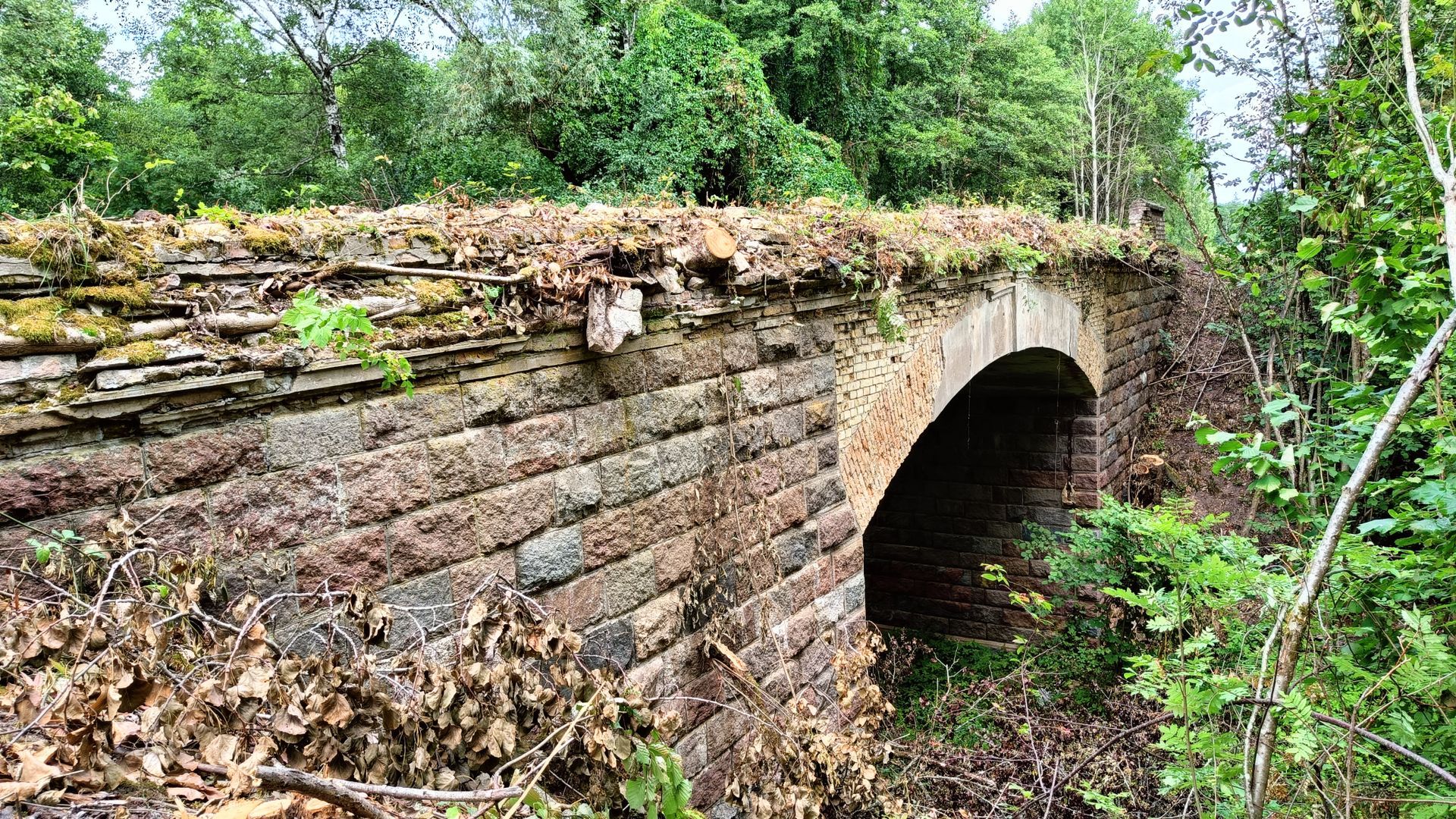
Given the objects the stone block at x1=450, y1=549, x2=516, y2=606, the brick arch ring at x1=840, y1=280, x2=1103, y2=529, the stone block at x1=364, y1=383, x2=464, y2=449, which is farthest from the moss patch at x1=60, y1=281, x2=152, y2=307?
the brick arch ring at x1=840, y1=280, x2=1103, y2=529

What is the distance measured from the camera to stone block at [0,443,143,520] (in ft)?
6.13

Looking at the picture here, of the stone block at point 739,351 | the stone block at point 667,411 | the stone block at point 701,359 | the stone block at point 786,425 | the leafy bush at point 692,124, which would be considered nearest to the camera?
the stone block at point 667,411

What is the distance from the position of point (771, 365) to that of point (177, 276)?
248 centimetres

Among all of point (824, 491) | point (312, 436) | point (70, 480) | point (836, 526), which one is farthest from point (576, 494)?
point (836, 526)

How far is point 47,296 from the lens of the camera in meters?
2.00

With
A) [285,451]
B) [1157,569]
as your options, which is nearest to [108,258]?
[285,451]

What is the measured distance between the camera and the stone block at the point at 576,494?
2.98 metres

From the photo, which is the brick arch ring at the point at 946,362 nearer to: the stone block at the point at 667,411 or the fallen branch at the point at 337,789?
the stone block at the point at 667,411

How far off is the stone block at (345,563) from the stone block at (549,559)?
483 millimetres

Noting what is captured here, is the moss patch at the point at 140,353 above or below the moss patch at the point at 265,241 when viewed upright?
below

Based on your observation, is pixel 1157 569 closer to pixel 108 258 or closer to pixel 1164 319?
pixel 1164 319

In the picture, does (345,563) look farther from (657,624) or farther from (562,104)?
(562,104)

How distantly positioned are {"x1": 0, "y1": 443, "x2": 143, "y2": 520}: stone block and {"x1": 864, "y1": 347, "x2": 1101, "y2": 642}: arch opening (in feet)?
26.6

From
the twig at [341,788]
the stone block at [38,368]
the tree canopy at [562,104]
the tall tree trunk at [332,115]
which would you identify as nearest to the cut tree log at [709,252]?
the stone block at [38,368]
